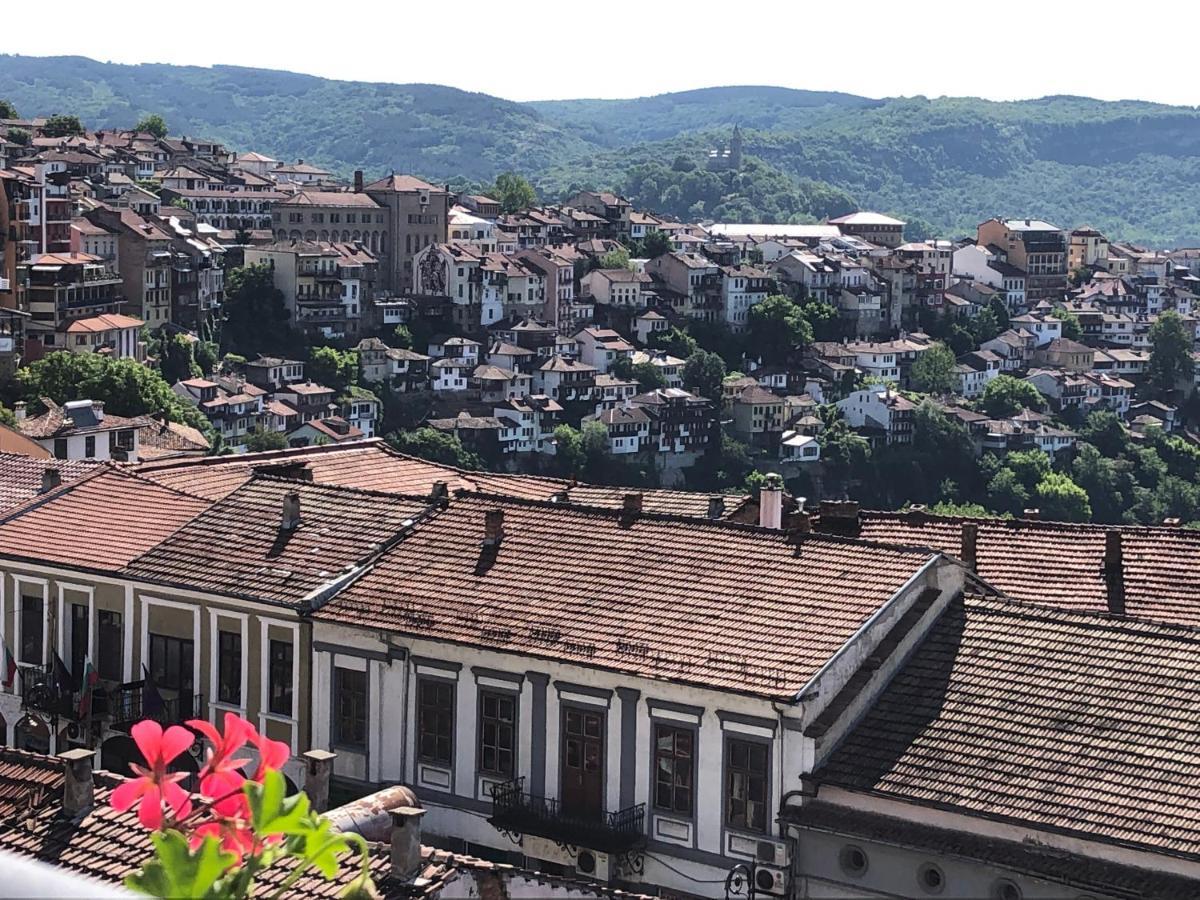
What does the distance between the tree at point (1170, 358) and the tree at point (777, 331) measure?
29.5m

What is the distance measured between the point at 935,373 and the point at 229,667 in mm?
132162

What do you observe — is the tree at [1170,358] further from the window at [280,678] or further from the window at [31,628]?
the window at [280,678]

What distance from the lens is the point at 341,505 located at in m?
23.7

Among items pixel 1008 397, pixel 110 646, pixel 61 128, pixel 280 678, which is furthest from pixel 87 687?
pixel 61 128

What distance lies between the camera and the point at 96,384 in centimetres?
8056

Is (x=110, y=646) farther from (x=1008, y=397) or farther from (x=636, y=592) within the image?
(x=1008, y=397)

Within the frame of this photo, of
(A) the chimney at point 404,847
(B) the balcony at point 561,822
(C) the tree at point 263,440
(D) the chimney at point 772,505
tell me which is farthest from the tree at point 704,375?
(A) the chimney at point 404,847

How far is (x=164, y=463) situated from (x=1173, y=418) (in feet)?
439

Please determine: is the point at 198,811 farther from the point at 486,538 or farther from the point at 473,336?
the point at 473,336

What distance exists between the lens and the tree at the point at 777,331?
151 metres

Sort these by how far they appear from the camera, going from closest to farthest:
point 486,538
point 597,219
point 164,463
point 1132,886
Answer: point 1132,886
point 486,538
point 164,463
point 597,219

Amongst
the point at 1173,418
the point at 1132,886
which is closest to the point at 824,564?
the point at 1132,886

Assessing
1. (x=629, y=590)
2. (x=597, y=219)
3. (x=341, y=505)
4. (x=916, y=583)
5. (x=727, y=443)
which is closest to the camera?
(x=916, y=583)

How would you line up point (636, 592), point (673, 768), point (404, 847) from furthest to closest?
point (636, 592), point (673, 768), point (404, 847)
